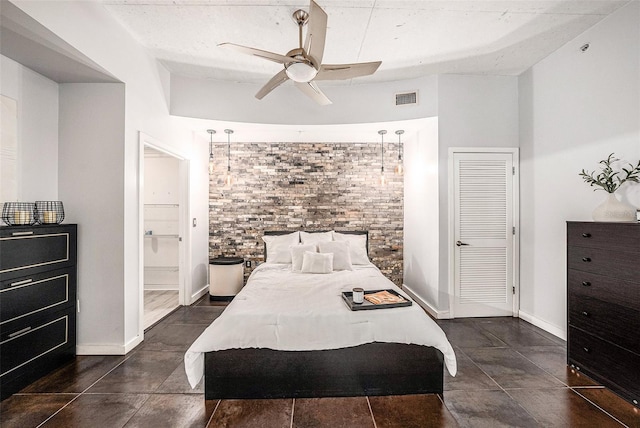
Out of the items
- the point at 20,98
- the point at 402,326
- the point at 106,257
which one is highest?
the point at 20,98

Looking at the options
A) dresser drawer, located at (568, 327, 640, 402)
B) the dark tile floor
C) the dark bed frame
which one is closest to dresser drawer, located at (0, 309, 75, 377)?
the dark tile floor

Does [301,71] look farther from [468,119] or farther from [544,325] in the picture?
[544,325]

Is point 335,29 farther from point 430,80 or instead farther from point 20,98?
point 20,98

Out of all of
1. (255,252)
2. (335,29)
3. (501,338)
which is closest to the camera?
(335,29)

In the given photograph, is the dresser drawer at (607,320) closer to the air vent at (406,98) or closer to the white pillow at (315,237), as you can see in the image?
the air vent at (406,98)

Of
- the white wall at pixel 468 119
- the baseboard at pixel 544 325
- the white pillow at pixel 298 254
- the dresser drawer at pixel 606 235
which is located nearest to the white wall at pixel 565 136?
the baseboard at pixel 544 325

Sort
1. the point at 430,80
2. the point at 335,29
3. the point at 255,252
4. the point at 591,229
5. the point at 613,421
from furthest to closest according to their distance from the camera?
the point at 255,252
the point at 430,80
the point at 335,29
the point at 591,229
the point at 613,421

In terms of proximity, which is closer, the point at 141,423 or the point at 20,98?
the point at 141,423

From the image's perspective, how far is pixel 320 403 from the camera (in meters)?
2.28

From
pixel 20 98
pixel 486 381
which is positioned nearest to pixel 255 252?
pixel 20 98

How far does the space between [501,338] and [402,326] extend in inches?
68.8

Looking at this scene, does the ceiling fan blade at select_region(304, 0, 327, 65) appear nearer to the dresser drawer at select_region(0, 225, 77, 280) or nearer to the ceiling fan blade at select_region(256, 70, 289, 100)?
the ceiling fan blade at select_region(256, 70, 289, 100)

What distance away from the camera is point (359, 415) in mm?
2129

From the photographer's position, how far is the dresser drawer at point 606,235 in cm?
221
